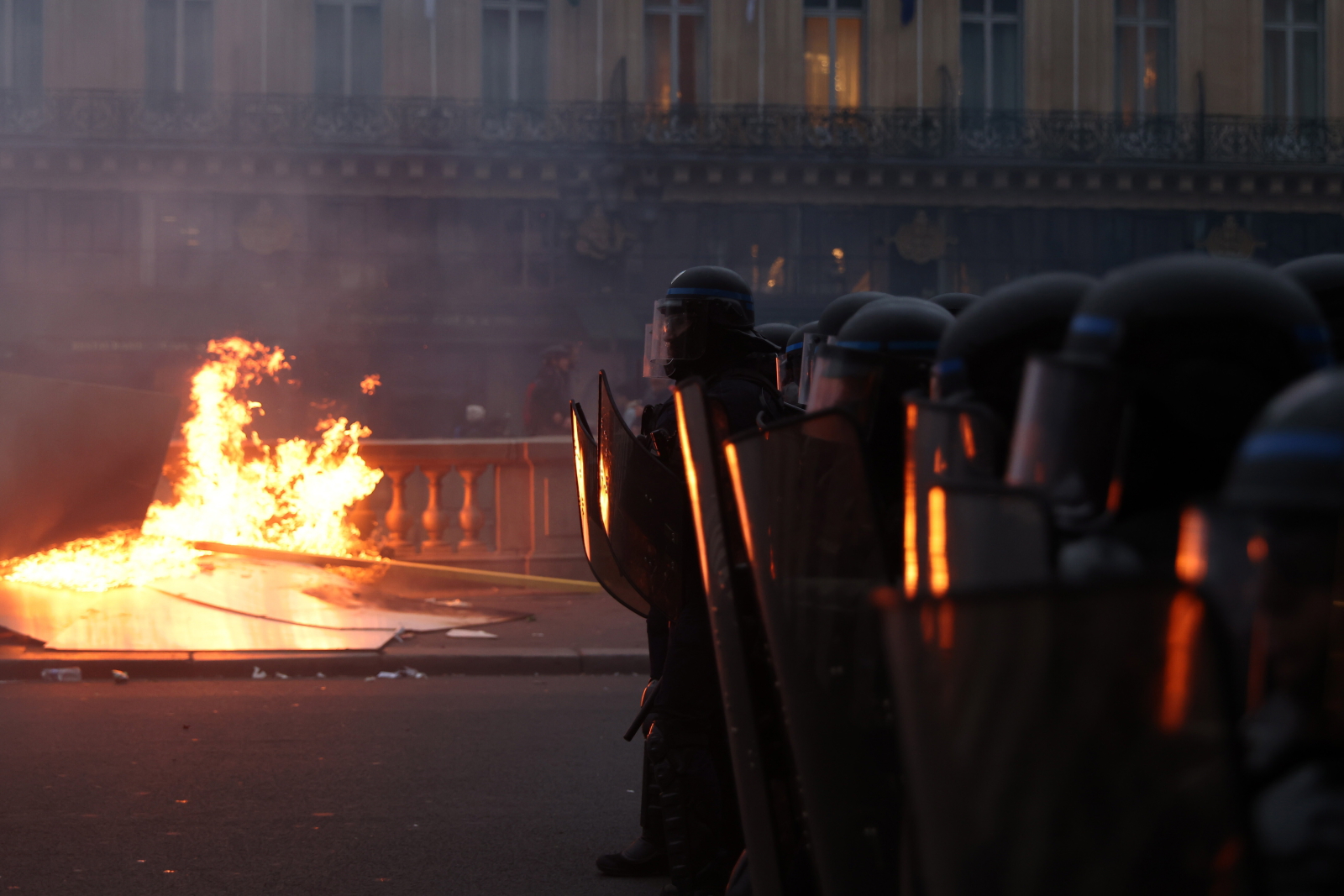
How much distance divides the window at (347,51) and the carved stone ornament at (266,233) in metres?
2.16

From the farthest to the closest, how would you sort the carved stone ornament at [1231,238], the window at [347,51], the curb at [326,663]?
the carved stone ornament at [1231,238] < the window at [347,51] < the curb at [326,663]

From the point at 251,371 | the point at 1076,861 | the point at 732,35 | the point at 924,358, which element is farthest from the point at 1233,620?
the point at 732,35

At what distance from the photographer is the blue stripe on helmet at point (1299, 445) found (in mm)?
809

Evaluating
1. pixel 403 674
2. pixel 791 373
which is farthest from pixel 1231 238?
pixel 791 373

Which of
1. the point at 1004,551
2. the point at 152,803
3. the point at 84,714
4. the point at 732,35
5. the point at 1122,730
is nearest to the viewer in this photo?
the point at 1122,730

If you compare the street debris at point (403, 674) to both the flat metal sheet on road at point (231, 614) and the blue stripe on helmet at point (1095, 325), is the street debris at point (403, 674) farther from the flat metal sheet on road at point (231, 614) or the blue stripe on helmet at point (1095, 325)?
the blue stripe on helmet at point (1095, 325)

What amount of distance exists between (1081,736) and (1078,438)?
275 millimetres

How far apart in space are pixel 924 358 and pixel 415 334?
19.1 metres

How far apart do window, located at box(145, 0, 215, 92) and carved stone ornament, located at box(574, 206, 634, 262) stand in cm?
598

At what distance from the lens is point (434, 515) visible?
9.84 meters

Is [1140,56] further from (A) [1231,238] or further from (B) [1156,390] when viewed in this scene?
(B) [1156,390]

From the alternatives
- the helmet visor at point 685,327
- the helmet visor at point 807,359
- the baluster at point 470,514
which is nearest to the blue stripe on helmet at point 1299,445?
the helmet visor at point 807,359

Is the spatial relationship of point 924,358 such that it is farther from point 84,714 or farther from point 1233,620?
point 84,714

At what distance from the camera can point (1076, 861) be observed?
2.81 ft
